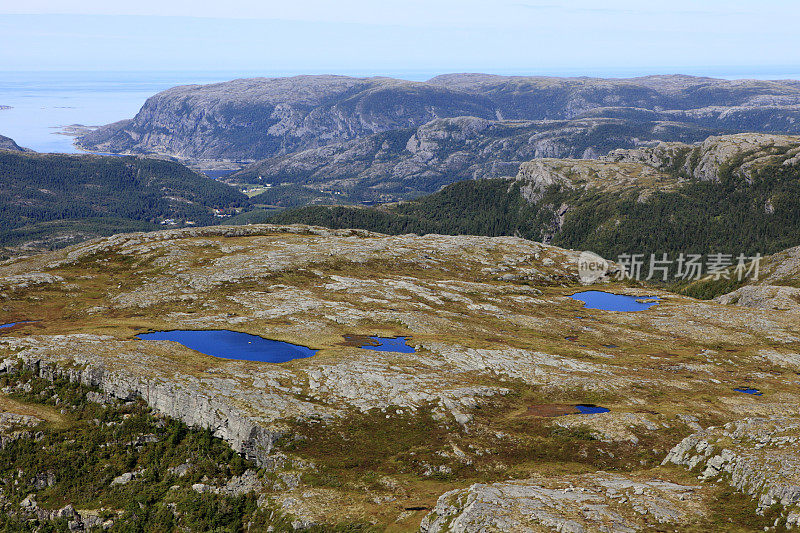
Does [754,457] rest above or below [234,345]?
above

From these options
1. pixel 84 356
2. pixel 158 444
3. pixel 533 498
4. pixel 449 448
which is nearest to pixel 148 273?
pixel 84 356

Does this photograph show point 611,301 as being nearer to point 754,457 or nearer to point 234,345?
point 754,457

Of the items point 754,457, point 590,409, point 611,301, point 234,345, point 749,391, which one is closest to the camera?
point 754,457

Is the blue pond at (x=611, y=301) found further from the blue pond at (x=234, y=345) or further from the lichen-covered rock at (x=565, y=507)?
the lichen-covered rock at (x=565, y=507)

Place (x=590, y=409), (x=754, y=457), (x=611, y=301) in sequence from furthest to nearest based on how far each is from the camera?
(x=611, y=301) → (x=590, y=409) → (x=754, y=457)

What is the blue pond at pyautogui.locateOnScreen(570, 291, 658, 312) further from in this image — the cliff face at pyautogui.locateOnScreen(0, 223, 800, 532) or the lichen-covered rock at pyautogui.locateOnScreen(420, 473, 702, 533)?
the lichen-covered rock at pyautogui.locateOnScreen(420, 473, 702, 533)

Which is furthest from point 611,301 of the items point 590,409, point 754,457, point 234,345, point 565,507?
point 565,507
